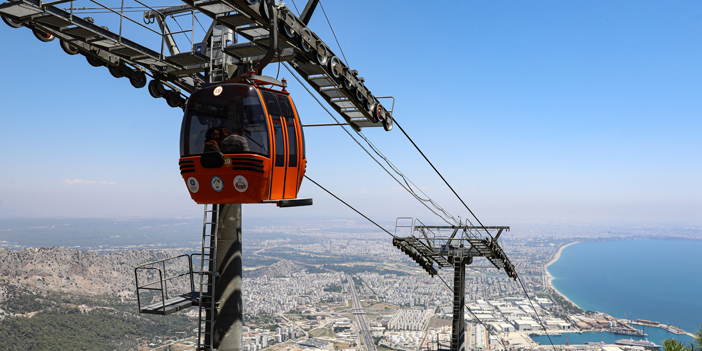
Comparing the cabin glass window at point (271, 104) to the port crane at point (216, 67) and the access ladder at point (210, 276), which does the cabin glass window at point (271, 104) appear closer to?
the port crane at point (216, 67)

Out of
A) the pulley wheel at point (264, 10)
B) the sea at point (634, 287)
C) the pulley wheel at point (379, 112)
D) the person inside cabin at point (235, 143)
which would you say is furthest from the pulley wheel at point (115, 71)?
the sea at point (634, 287)

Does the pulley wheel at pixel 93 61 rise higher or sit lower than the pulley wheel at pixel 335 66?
higher

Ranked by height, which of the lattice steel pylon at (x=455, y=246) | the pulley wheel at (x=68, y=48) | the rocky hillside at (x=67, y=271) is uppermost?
the pulley wheel at (x=68, y=48)

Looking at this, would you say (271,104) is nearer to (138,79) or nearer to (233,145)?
(233,145)

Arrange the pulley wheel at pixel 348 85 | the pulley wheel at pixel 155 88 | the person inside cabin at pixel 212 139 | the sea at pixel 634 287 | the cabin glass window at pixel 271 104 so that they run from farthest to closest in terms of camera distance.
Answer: the sea at pixel 634 287
the pulley wheel at pixel 155 88
the pulley wheel at pixel 348 85
the cabin glass window at pixel 271 104
the person inside cabin at pixel 212 139

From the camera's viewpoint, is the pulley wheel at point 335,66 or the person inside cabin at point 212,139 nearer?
the person inside cabin at point 212,139

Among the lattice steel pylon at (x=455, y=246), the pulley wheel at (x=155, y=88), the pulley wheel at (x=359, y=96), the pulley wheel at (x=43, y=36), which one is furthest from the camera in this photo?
the lattice steel pylon at (x=455, y=246)

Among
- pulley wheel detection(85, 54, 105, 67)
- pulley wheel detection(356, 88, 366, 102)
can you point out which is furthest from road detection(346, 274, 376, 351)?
pulley wheel detection(85, 54, 105, 67)
